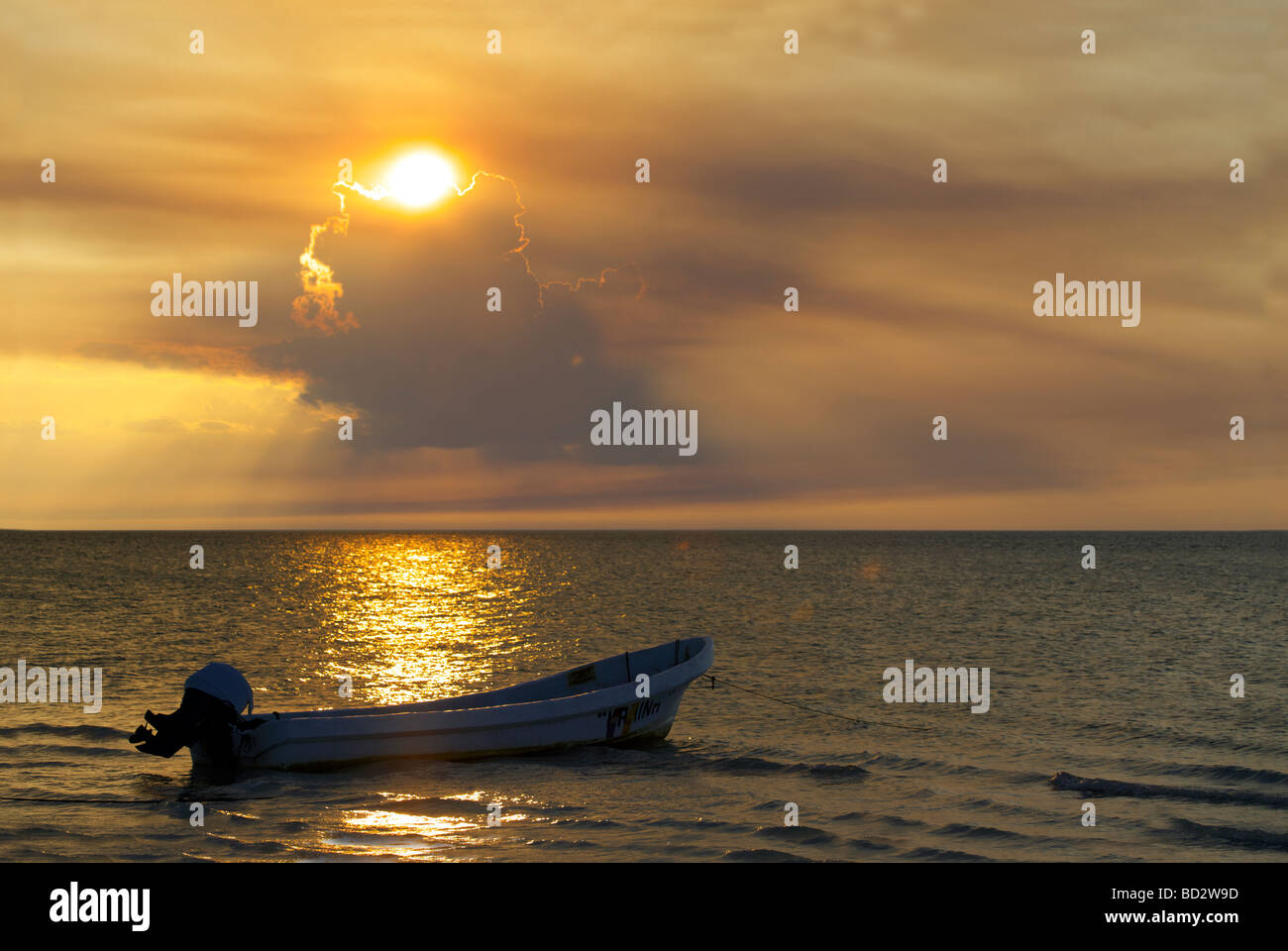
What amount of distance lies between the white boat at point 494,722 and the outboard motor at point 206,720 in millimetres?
219

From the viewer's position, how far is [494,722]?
2256cm

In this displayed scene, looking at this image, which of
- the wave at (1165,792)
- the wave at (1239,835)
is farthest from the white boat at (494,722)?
the wave at (1239,835)

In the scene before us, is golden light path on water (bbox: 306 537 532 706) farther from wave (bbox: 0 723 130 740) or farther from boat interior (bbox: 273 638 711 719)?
wave (bbox: 0 723 130 740)

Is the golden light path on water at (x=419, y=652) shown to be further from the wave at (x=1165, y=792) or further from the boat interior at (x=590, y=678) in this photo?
the wave at (x=1165, y=792)

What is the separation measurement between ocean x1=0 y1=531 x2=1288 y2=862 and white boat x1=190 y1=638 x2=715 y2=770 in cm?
41

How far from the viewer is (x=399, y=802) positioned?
19.2 m

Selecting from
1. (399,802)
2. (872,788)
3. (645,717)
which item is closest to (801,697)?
(645,717)

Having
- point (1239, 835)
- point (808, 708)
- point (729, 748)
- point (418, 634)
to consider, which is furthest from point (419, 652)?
point (1239, 835)

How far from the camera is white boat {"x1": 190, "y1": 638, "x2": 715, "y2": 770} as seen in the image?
21.1m

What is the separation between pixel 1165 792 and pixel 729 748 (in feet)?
29.9

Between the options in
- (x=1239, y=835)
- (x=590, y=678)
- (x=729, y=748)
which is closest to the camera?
(x=1239, y=835)

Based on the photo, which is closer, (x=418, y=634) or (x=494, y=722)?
(x=494, y=722)

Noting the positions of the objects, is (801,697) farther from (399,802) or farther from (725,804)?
(399,802)

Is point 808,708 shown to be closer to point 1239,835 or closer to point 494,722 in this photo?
point 494,722
